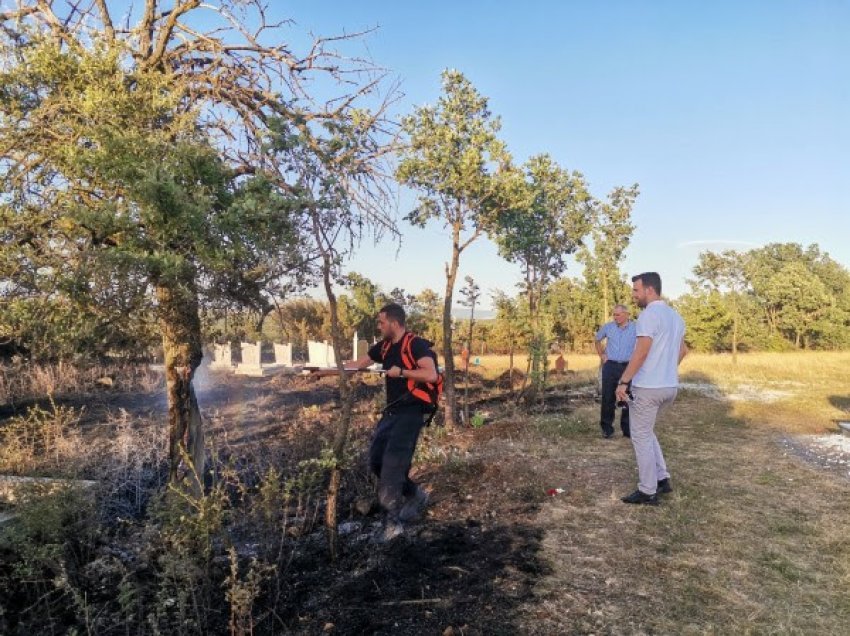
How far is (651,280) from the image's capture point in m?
5.39

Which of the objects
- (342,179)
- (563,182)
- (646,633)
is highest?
(563,182)

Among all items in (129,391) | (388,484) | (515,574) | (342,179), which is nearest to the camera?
(515,574)

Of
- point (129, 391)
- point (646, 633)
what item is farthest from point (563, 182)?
point (646, 633)

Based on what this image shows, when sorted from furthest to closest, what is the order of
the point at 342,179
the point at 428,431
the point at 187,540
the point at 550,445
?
the point at 428,431
the point at 550,445
the point at 342,179
the point at 187,540

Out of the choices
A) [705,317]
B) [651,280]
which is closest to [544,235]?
[651,280]

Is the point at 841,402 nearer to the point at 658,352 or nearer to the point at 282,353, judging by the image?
the point at 658,352

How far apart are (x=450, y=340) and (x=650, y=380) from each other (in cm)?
507

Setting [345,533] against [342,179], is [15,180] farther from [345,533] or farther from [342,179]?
[345,533]

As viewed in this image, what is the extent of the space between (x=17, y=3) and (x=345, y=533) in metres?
4.66

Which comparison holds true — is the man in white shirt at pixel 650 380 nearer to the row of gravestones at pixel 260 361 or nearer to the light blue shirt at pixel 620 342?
the light blue shirt at pixel 620 342

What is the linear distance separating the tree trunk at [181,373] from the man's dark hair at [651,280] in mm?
3666

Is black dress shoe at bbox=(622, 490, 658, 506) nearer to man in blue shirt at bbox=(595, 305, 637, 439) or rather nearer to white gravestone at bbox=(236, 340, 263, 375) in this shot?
man in blue shirt at bbox=(595, 305, 637, 439)

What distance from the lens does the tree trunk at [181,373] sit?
441 cm

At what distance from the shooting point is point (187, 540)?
3330 mm
